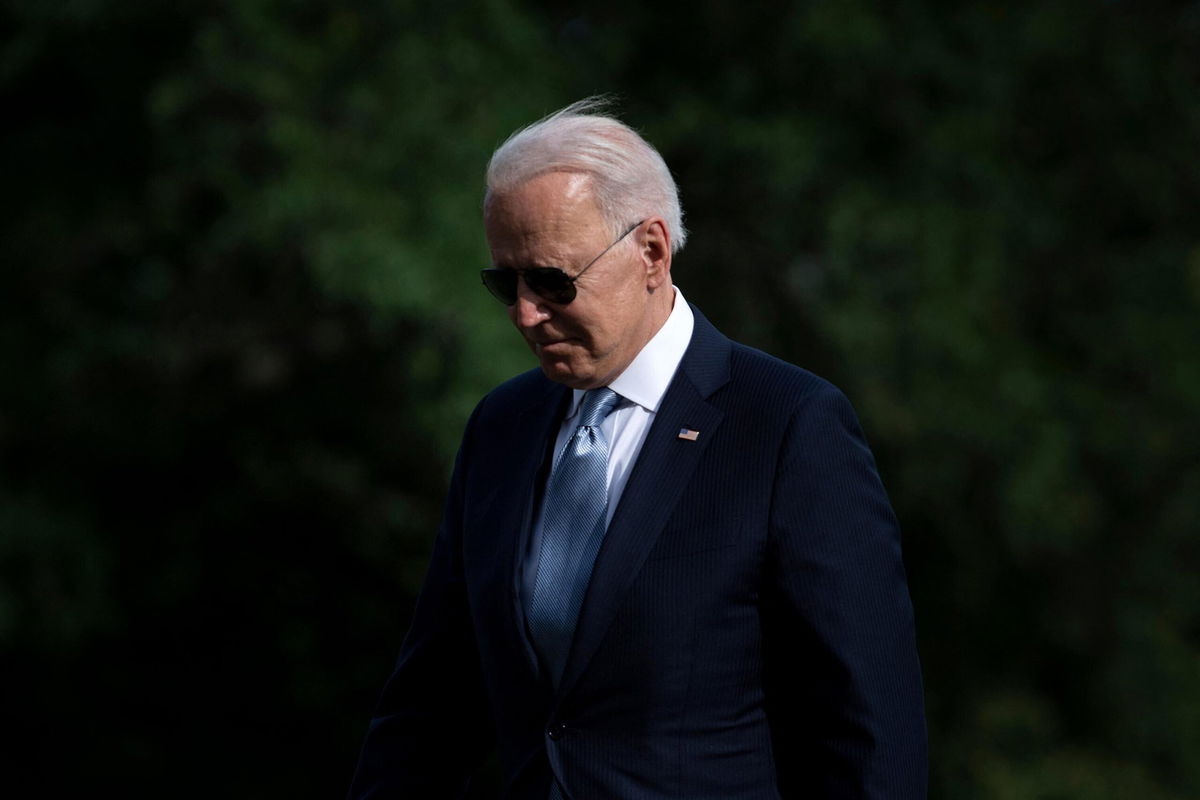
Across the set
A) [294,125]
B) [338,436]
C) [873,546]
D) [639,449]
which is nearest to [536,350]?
[639,449]

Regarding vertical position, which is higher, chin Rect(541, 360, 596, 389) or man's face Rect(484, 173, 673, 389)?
man's face Rect(484, 173, 673, 389)

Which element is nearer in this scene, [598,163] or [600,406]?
[598,163]

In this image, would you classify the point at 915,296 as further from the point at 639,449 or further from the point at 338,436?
the point at 639,449

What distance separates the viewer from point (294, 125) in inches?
214

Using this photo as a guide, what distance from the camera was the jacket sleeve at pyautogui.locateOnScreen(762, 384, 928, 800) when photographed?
5.48 ft

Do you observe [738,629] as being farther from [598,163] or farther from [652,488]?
[598,163]

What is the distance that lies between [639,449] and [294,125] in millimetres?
3979

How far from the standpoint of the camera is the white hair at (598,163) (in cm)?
175

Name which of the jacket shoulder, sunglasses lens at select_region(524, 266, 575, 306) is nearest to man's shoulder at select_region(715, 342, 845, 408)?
the jacket shoulder

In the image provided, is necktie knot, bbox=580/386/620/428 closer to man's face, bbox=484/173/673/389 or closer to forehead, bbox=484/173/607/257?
man's face, bbox=484/173/673/389

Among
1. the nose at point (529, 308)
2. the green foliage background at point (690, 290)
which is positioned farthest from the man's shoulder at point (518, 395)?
the green foliage background at point (690, 290)

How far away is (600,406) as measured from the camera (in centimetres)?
186

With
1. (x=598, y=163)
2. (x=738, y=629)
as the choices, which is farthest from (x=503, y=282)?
(x=738, y=629)

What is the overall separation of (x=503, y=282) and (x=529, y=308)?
0.18 feet
